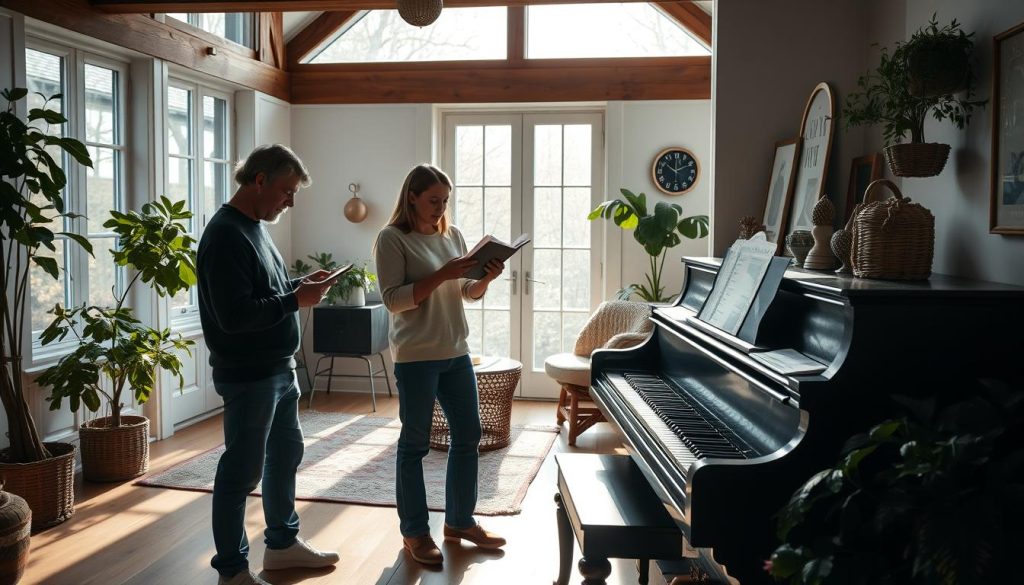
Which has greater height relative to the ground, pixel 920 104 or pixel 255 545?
pixel 920 104

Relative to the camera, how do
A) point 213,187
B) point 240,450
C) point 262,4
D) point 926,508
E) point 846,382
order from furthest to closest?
point 213,187 < point 262,4 < point 240,450 < point 846,382 < point 926,508

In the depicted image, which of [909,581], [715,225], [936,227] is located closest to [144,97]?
[715,225]

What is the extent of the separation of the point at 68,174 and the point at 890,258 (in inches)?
159

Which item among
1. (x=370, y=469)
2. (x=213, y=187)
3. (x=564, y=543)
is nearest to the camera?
(x=564, y=543)

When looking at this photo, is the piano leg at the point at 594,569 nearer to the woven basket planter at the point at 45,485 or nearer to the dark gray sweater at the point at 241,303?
the dark gray sweater at the point at 241,303

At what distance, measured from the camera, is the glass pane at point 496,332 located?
21.8ft

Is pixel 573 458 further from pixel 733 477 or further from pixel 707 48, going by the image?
pixel 707 48

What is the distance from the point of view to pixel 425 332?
307 cm

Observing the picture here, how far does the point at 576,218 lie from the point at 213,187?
258cm

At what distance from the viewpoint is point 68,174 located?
14.8 ft

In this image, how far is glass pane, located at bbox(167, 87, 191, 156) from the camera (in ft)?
17.6

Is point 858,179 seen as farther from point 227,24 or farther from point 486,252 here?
point 227,24

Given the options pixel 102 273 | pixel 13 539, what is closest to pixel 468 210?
pixel 102 273

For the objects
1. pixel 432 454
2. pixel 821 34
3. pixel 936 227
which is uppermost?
pixel 821 34
